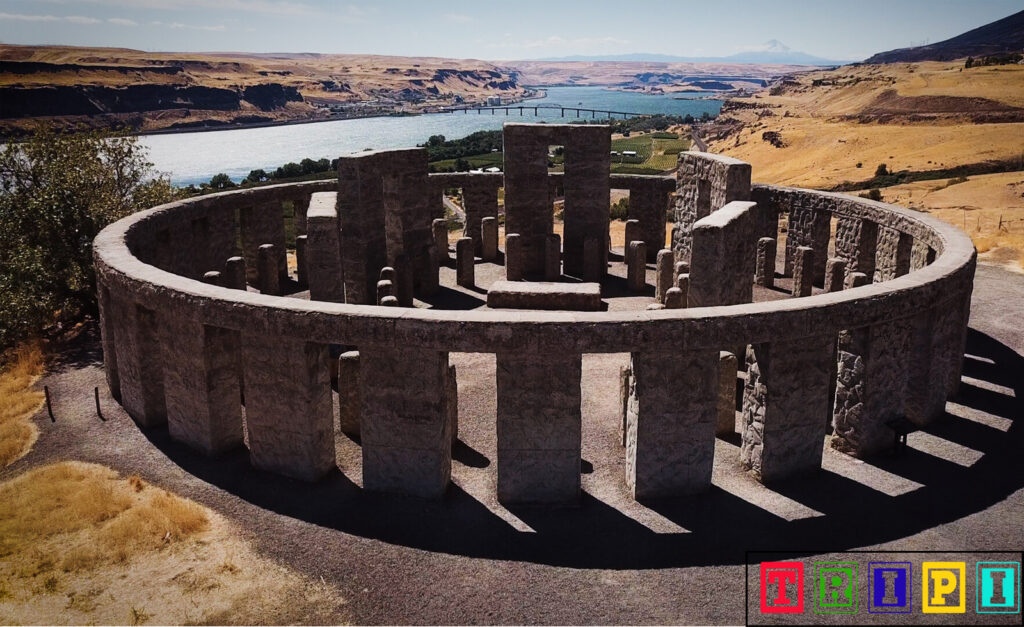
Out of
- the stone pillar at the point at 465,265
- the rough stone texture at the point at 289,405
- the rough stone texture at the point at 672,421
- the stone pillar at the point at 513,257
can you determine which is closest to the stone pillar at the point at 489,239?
the stone pillar at the point at 513,257

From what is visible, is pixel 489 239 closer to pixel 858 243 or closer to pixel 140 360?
pixel 858 243

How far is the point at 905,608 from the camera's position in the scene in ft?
29.1

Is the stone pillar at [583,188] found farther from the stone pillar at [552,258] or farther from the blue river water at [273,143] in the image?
the blue river water at [273,143]

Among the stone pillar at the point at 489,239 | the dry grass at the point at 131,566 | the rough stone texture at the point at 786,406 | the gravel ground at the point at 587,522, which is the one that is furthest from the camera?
the stone pillar at the point at 489,239

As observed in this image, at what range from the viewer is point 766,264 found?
23.0 meters

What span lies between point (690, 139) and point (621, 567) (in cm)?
8961

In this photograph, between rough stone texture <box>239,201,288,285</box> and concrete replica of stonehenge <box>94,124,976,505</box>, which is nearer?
concrete replica of stonehenge <box>94,124,976,505</box>

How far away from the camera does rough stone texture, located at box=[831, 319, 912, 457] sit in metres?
11.7

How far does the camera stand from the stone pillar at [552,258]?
22.5 metres

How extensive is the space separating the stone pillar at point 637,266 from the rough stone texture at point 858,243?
5618 mm

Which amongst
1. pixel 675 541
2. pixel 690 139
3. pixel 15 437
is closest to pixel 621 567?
pixel 675 541

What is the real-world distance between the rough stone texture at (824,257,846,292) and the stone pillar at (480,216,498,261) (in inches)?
418

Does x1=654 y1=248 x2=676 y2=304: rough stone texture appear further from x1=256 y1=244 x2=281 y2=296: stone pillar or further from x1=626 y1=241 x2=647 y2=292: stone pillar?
x1=256 y1=244 x2=281 y2=296: stone pillar

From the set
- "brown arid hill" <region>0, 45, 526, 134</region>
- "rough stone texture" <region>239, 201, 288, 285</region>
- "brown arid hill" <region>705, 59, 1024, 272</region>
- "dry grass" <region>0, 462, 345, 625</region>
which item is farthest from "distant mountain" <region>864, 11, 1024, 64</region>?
"dry grass" <region>0, 462, 345, 625</region>
